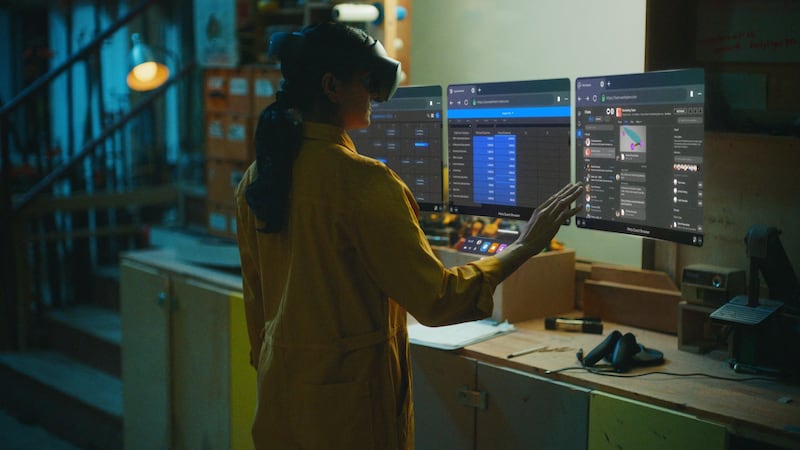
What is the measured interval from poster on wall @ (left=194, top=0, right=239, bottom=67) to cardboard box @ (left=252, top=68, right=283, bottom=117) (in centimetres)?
27

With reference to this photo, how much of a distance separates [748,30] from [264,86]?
2.44 meters

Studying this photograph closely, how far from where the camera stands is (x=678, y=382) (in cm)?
199

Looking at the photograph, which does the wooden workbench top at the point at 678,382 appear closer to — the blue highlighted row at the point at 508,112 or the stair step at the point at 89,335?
the blue highlighted row at the point at 508,112

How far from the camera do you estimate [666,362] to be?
215cm

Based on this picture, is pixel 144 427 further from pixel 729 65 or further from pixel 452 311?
pixel 729 65

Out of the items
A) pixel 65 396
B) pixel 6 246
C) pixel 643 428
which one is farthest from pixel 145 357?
pixel 643 428

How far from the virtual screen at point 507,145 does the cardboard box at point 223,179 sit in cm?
212

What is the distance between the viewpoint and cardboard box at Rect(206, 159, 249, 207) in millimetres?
4445

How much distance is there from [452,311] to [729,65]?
47.3 inches

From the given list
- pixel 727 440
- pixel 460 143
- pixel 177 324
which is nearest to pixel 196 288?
pixel 177 324

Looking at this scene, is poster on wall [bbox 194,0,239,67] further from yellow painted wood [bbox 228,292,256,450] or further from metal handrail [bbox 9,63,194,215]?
yellow painted wood [bbox 228,292,256,450]

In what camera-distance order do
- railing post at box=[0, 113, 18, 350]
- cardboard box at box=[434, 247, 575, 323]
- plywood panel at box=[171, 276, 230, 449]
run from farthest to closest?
railing post at box=[0, 113, 18, 350], plywood panel at box=[171, 276, 230, 449], cardboard box at box=[434, 247, 575, 323]

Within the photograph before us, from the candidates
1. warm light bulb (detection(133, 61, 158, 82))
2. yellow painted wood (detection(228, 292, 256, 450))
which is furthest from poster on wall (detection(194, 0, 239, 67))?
yellow painted wood (detection(228, 292, 256, 450))

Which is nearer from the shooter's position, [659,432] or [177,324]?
[659,432]
